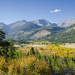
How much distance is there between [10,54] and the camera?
161 ft

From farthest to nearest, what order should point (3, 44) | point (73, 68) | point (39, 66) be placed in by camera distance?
point (73, 68), point (3, 44), point (39, 66)

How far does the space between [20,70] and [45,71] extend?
5.17 meters

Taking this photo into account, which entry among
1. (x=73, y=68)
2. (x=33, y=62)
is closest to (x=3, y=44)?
(x=33, y=62)

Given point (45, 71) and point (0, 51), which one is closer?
point (45, 71)

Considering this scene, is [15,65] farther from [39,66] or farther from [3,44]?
[3,44]

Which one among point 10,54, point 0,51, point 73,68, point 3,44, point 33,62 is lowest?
point 73,68

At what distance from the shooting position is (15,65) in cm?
1880

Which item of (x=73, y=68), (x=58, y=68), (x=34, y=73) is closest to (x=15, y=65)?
(x=34, y=73)

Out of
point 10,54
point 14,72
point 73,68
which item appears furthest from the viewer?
point 73,68

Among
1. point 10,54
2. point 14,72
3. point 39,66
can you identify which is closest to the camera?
point 14,72

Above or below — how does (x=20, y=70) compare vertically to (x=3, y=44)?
below

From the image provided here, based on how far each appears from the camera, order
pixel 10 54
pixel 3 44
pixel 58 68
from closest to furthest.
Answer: pixel 3 44, pixel 10 54, pixel 58 68

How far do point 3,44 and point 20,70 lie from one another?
9620mm

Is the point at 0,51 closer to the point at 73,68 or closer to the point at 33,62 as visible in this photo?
the point at 33,62
